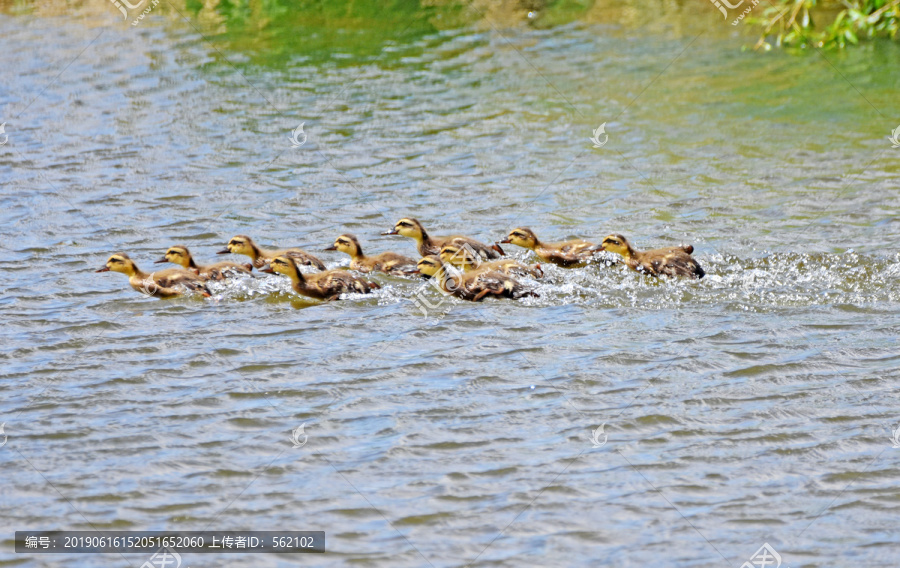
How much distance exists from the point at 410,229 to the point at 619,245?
185 centimetres

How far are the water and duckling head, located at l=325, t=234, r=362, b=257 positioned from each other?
40cm

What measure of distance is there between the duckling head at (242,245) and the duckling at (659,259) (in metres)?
3.02

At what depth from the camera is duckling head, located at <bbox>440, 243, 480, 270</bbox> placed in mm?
8664

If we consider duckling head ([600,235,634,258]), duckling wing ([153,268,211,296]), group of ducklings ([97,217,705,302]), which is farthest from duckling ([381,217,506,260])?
duckling wing ([153,268,211,296])

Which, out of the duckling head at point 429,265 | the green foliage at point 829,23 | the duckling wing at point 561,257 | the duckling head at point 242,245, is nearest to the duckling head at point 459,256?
the duckling head at point 429,265

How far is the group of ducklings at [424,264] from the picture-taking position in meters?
8.30

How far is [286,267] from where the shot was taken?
8406 millimetres

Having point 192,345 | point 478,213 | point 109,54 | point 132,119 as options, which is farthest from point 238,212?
point 109,54

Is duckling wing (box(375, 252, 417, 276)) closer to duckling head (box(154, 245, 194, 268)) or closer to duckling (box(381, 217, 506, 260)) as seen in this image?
duckling (box(381, 217, 506, 260))

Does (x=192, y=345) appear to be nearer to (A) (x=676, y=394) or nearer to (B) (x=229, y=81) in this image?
(A) (x=676, y=394)

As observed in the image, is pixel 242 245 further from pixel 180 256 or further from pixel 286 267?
pixel 286 267

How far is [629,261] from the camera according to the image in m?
8.48

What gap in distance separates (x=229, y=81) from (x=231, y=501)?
33.7ft

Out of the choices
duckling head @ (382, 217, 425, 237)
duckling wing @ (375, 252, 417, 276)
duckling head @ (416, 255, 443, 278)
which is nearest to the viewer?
duckling head @ (416, 255, 443, 278)
